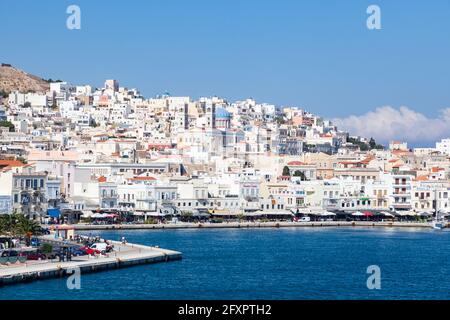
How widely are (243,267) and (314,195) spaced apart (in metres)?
22.1

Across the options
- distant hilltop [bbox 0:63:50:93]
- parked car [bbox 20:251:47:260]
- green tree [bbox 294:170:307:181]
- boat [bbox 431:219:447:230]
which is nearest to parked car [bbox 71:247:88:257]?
parked car [bbox 20:251:47:260]

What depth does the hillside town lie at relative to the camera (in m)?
42.4

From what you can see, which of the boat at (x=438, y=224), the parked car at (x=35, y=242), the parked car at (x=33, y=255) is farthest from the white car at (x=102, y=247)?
the boat at (x=438, y=224)

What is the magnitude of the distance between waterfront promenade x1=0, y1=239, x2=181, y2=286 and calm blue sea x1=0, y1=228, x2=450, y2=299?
283mm

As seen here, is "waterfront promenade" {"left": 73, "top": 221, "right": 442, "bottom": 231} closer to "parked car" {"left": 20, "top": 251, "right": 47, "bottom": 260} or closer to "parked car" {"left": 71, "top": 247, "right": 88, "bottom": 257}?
"parked car" {"left": 71, "top": 247, "right": 88, "bottom": 257}

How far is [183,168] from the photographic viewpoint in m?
52.2

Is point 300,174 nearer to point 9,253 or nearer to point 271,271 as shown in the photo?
point 271,271

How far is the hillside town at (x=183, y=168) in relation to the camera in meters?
42.4

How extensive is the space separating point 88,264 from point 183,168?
28.9m

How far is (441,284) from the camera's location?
2280 cm

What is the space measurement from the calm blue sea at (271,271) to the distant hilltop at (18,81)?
180 feet

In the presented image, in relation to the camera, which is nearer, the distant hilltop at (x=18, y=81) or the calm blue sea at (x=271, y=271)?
the calm blue sea at (x=271, y=271)

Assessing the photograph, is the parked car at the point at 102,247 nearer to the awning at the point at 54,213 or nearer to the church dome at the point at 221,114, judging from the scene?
the awning at the point at 54,213
